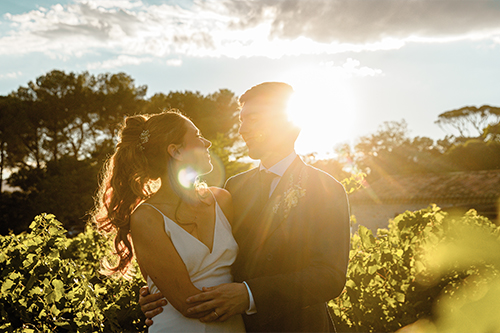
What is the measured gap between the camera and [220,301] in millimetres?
1891

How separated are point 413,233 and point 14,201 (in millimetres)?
28845

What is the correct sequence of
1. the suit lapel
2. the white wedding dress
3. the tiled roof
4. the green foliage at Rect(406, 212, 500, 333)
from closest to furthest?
the white wedding dress, the suit lapel, the green foliage at Rect(406, 212, 500, 333), the tiled roof

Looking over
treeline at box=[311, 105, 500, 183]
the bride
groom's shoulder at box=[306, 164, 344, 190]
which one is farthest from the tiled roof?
the bride

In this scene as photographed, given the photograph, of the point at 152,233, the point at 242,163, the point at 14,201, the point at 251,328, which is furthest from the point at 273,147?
the point at 14,201

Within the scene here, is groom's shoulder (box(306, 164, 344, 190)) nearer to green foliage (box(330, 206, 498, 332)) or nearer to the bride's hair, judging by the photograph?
the bride's hair

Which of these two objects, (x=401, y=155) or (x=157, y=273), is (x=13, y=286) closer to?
(x=157, y=273)

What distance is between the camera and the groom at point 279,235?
1948 mm

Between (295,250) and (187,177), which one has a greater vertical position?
(187,177)

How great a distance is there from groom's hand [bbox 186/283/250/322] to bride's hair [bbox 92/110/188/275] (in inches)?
27.9

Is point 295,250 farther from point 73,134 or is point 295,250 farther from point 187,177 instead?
point 73,134

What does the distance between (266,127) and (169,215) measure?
888 mm

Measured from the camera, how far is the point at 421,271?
343 cm

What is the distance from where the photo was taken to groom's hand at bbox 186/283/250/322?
188cm

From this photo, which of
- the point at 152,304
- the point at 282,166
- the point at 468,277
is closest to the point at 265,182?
the point at 282,166
